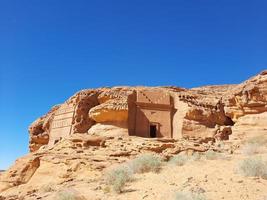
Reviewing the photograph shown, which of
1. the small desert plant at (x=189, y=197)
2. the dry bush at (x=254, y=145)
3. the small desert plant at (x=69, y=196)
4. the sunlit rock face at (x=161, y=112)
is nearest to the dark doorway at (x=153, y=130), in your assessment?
the sunlit rock face at (x=161, y=112)

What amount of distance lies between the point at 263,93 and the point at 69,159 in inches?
560

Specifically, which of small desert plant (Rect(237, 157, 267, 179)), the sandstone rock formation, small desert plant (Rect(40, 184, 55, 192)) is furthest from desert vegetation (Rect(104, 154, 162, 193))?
small desert plant (Rect(237, 157, 267, 179))

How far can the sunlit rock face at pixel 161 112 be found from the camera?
75.7 ft

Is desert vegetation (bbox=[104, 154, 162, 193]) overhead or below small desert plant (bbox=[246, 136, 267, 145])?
below

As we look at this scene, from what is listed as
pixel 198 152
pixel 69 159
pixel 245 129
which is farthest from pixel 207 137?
pixel 69 159

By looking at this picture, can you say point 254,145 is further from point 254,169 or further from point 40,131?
point 40,131

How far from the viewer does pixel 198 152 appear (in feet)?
62.2

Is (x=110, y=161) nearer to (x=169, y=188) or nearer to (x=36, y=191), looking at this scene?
(x=36, y=191)

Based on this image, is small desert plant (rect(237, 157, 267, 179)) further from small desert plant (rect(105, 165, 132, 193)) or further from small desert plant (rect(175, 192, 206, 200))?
small desert plant (rect(105, 165, 132, 193))

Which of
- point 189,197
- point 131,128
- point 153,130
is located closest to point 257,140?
point 153,130

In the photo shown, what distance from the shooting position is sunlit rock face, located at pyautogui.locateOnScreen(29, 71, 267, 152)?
2308 cm

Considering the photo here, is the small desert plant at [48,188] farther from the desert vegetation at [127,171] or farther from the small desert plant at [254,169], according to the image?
the small desert plant at [254,169]

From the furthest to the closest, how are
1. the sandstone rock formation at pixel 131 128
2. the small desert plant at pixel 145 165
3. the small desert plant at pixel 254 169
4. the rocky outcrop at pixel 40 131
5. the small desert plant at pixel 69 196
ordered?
the rocky outcrop at pixel 40 131 → the sandstone rock formation at pixel 131 128 → the small desert plant at pixel 145 165 → the small desert plant at pixel 254 169 → the small desert plant at pixel 69 196

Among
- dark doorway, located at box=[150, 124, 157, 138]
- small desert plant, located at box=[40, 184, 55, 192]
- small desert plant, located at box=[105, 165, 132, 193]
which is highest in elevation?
dark doorway, located at box=[150, 124, 157, 138]
